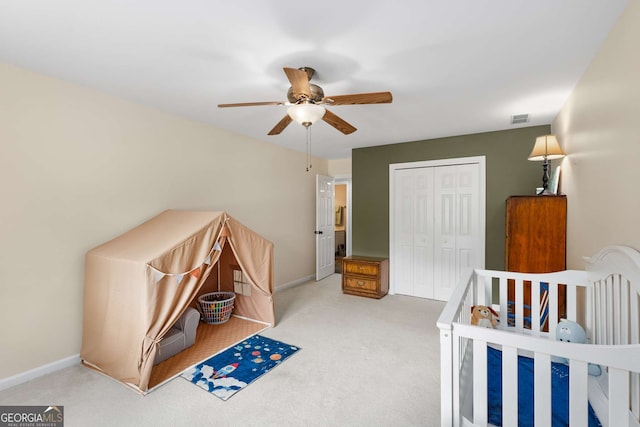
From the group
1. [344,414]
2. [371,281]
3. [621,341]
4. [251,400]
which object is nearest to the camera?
[621,341]

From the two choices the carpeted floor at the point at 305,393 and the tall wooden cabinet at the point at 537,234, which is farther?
the tall wooden cabinet at the point at 537,234

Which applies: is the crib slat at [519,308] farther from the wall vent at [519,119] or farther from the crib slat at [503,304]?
the wall vent at [519,119]

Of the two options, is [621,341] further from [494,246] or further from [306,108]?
[494,246]

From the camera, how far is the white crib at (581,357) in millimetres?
1039

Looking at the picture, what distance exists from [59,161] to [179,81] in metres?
1.16

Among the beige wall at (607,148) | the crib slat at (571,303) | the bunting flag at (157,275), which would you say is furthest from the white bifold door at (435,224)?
the bunting flag at (157,275)

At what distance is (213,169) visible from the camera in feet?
12.0

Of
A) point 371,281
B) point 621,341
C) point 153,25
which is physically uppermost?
point 153,25

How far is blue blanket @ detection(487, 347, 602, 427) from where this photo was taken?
148 cm

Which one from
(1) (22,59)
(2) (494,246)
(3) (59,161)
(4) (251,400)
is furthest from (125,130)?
(2) (494,246)

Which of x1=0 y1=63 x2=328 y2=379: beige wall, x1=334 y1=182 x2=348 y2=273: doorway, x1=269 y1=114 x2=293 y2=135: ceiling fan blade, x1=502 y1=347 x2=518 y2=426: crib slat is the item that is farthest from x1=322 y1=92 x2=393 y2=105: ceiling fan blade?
x1=334 y1=182 x2=348 y2=273: doorway

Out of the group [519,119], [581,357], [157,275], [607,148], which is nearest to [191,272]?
[157,275]

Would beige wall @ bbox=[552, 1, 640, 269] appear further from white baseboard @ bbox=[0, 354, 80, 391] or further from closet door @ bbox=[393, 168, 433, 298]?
white baseboard @ bbox=[0, 354, 80, 391]

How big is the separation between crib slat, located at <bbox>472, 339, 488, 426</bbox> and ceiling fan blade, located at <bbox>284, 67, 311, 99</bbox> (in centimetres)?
168
